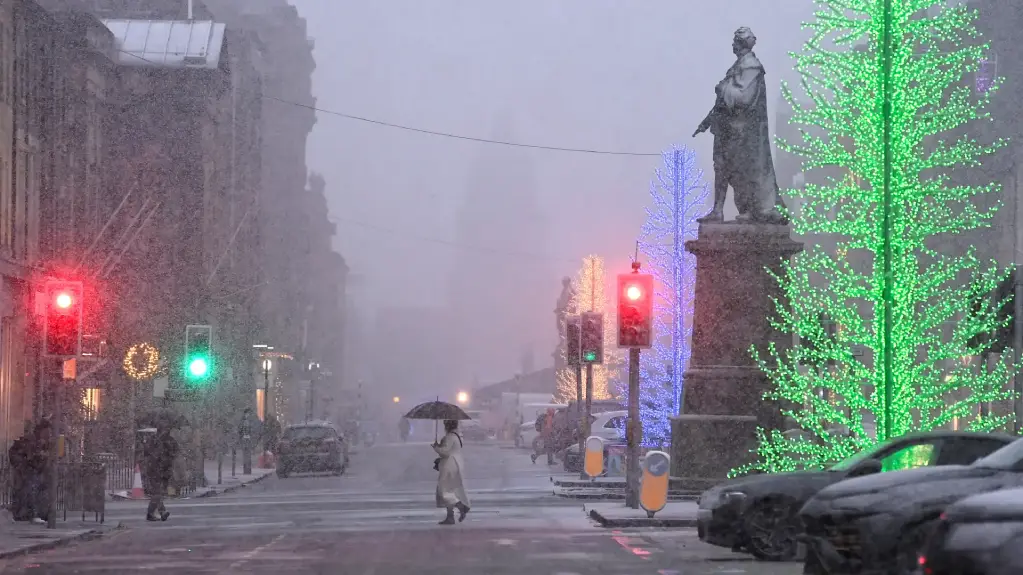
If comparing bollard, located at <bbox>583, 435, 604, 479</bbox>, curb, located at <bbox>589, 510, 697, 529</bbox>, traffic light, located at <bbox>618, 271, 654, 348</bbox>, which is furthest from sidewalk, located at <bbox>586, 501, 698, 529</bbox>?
bollard, located at <bbox>583, 435, 604, 479</bbox>

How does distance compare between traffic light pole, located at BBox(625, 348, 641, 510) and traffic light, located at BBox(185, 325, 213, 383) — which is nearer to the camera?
traffic light pole, located at BBox(625, 348, 641, 510)

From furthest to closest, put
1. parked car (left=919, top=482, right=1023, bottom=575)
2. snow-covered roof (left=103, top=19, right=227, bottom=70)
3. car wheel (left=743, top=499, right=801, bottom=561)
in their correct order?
1. snow-covered roof (left=103, top=19, right=227, bottom=70)
2. car wheel (left=743, top=499, right=801, bottom=561)
3. parked car (left=919, top=482, right=1023, bottom=575)

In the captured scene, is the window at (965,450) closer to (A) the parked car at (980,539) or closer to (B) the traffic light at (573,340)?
(A) the parked car at (980,539)

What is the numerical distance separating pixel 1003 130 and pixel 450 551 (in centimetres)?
6480

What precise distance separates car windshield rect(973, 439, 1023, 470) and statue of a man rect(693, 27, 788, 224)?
1817 cm

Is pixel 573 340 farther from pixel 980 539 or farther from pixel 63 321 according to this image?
pixel 980 539

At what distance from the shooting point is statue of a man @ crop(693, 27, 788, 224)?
107ft

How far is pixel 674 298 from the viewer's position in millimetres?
54594

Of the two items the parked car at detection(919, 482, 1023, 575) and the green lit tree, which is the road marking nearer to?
the green lit tree

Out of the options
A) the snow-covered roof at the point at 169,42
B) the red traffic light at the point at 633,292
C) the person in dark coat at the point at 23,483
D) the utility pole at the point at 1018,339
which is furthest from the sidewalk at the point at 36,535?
the snow-covered roof at the point at 169,42

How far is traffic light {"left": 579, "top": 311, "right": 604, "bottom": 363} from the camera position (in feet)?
122

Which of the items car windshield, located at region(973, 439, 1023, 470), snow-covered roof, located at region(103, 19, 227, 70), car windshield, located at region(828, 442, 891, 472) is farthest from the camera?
snow-covered roof, located at region(103, 19, 227, 70)

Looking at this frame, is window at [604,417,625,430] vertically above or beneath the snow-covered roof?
beneath

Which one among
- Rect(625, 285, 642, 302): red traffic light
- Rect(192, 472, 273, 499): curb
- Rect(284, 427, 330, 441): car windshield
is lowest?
Rect(192, 472, 273, 499): curb
